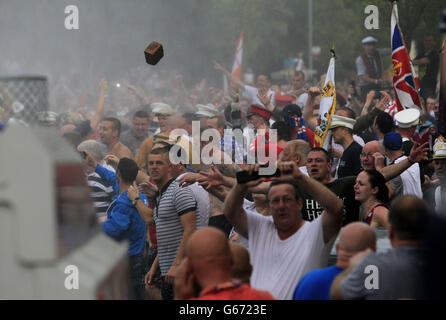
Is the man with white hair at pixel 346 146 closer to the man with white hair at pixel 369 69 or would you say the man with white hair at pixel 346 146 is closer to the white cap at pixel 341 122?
the white cap at pixel 341 122

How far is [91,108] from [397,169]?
13.6 meters

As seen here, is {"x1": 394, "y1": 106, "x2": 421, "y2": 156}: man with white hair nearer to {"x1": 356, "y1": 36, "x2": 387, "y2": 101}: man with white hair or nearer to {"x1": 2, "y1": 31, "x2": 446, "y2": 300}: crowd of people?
{"x1": 2, "y1": 31, "x2": 446, "y2": 300}: crowd of people

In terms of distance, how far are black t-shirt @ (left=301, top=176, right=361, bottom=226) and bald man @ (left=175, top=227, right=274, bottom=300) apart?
80.9 inches

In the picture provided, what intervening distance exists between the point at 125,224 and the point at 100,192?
0.70m

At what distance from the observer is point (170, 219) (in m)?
5.36

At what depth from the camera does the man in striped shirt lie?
5.27 meters

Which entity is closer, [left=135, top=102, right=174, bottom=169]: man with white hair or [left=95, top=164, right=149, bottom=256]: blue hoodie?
[left=95, top=164, right=149, bottom=256]: blue hoodie

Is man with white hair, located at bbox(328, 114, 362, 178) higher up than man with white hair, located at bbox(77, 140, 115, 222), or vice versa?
man with white hair, located at bbox(328, 114, 362, 178)

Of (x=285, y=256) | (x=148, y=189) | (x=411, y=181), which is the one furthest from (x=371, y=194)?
(x=148, y=189)

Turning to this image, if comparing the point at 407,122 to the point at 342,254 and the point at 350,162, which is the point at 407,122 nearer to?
the point at 350,162

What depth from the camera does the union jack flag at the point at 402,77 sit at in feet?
22.7

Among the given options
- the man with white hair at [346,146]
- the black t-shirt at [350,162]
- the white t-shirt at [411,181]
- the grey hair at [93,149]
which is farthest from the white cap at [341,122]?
the grey hair at [93,149]

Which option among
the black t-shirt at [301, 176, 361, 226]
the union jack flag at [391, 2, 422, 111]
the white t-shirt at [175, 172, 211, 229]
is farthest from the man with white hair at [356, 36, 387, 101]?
the black t-shirt at [301, 176, 361, 226]

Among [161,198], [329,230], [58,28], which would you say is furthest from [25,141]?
[58,28]
